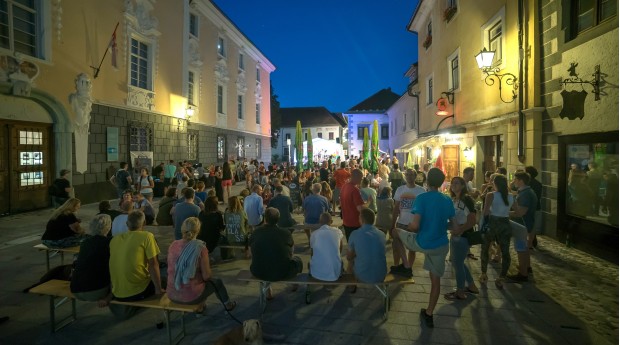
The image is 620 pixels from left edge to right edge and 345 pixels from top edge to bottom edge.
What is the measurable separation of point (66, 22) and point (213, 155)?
38.4ft

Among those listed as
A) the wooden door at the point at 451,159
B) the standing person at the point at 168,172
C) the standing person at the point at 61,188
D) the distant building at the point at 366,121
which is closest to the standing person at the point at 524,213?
the wooden door at the point at 451,159

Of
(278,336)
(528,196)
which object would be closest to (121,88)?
(278,336)

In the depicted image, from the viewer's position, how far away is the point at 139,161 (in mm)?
14945

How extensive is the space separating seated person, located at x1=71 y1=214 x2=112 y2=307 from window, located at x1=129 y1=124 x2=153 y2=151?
1180 cm

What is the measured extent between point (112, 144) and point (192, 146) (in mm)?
6553

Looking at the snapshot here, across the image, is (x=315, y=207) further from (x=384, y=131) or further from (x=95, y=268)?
(x=384, y=131)

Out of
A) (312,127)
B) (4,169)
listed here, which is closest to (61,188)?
(4,169)

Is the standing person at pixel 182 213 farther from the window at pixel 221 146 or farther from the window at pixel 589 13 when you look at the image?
the window at pixel 221 146

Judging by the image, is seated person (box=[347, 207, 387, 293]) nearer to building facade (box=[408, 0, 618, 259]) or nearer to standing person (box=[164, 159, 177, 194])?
building facade (box=[408, 0, 618, 259])

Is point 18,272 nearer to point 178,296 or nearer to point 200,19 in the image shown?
point 178,296

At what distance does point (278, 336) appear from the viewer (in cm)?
386

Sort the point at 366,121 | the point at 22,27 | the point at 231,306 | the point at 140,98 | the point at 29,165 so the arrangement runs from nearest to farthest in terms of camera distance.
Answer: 1. the point at 231,306
2. the point at 22,27
3. the point at 29,165
4. the point at 140,98
5. the point at 366,121

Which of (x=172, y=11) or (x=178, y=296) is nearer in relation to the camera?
(x=178, y=296)

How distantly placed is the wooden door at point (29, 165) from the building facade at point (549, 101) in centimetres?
1335
